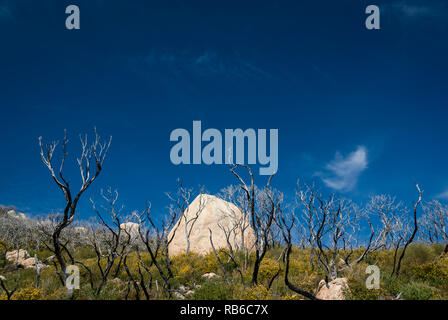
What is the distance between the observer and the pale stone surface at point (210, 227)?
29406 mm

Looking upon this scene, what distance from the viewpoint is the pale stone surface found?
29406mm

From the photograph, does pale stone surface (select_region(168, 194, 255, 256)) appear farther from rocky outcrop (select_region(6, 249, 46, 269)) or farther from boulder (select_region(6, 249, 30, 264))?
boulder (select_region(6, 249, 30, 264))

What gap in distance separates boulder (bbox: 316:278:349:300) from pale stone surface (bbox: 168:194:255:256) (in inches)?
690

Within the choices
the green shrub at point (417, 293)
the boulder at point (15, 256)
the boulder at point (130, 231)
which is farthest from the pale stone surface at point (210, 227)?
the green shrub at point (417, 293)

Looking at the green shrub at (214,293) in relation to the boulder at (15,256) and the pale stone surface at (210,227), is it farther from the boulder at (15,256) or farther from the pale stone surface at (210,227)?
the boulder at (15,256)

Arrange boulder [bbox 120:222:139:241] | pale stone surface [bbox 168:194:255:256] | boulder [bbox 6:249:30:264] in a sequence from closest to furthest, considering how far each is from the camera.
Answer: boulder [bbox 120:222:139:241] → boulder [bbox 6:249:30:264] → pale stone surface [bbox 168:194:255:256]

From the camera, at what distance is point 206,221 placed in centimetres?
3216

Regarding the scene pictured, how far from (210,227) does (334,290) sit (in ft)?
74.1

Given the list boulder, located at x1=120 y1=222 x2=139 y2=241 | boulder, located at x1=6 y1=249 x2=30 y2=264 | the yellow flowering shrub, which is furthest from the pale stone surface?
the yellow flowering shrub

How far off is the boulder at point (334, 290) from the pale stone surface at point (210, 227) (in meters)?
17.5
